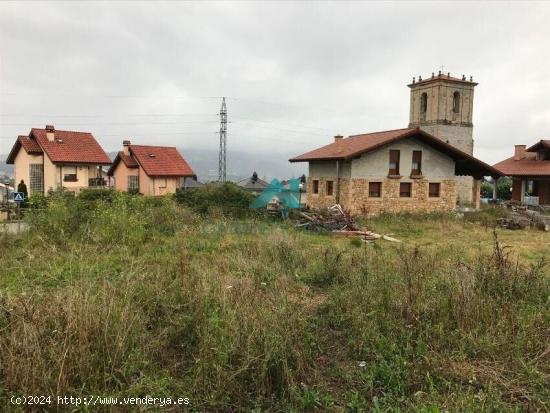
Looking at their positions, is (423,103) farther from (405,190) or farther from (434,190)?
(405,190)

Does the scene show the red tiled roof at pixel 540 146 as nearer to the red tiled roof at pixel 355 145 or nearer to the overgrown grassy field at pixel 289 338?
the red tiled roof at pixel 355 145

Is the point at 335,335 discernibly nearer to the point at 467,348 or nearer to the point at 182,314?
the point at 467,348

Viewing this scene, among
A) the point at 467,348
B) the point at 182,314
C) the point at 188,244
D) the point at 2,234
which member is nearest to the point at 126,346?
the point at 182,314

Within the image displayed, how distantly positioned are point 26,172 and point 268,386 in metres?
36.4

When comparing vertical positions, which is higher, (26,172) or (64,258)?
(26,172)

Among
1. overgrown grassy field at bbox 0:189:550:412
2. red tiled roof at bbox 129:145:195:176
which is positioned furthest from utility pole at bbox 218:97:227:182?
overgrown grassy field at bbox 0:189:550:412

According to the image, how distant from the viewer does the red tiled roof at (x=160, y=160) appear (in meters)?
35.9

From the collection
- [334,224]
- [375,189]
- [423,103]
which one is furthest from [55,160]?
[423,103]

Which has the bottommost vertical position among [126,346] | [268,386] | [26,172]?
[268,386]

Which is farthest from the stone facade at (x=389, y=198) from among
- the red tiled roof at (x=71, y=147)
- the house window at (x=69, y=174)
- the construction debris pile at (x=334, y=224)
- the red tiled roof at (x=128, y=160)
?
the house window at (x=69, y=174)

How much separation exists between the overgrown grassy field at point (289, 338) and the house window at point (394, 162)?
51.1ft

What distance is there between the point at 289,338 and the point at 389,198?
61.8ft

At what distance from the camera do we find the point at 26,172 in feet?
112

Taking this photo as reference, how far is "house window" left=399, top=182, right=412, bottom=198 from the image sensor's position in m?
22.6
